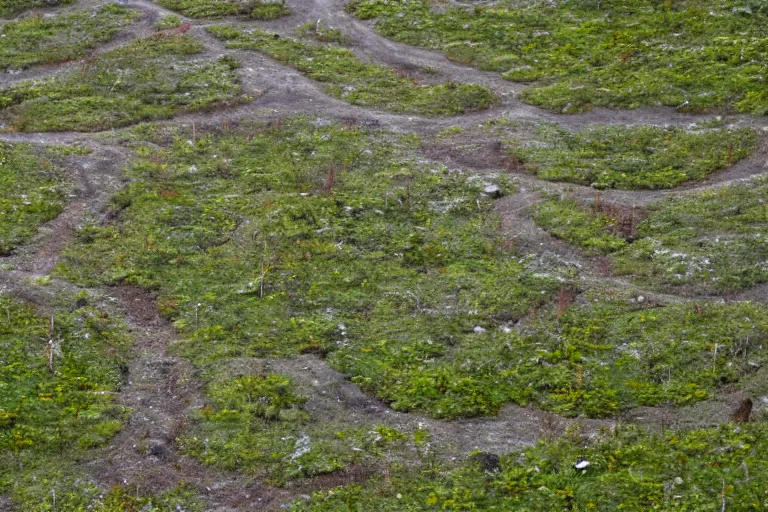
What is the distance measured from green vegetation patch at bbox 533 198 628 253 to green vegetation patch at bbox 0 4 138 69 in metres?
23.0

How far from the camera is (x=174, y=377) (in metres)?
20.2

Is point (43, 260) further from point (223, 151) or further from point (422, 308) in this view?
point (422, 308)

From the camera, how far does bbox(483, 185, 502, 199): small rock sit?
2742cm

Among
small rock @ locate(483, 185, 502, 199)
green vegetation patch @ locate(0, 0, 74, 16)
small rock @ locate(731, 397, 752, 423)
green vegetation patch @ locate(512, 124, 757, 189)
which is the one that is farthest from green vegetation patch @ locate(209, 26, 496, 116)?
small rock @ locate(731, 397, 752, 423)

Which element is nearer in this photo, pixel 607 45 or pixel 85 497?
pixel 85 497

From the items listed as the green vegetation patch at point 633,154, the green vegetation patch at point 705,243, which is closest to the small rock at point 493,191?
the green vegetation patch at point 633,154

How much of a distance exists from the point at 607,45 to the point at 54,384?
2636cm

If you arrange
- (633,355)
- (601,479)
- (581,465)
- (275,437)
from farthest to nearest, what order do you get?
(633,355)
(275,437)
(581,465)
(601,479)

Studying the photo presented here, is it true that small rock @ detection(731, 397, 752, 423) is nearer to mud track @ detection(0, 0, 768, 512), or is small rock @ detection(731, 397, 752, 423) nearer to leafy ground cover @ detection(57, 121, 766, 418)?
mud track @ detection(0, 0, 768, 512)

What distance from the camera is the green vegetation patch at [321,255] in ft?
69.6

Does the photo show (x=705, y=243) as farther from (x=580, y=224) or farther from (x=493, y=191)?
(x=493, y=191)

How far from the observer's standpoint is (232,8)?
42062 mm

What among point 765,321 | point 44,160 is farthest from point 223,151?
point 765,321

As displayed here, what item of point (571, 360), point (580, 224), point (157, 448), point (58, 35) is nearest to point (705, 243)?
point (580, 224)
